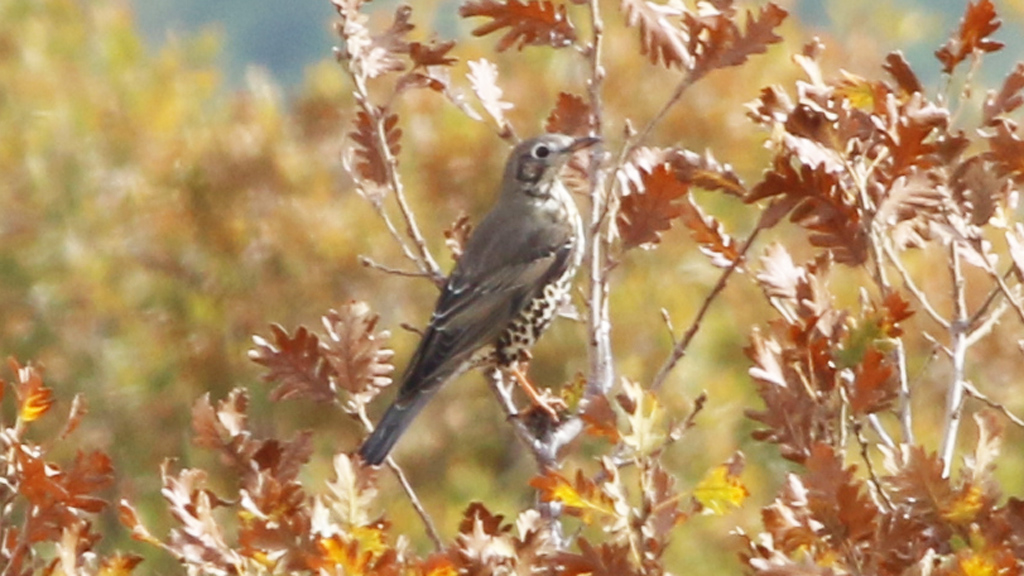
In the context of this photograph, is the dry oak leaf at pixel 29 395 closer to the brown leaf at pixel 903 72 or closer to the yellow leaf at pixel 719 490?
the yellow leaf at pixel 719 490

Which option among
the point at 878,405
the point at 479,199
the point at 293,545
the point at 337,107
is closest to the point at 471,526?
the point at 293,545

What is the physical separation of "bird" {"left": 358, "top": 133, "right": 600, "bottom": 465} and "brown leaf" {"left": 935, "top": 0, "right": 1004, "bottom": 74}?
1.78 meters

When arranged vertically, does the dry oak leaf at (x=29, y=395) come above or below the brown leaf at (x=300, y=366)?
above

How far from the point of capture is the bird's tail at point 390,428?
4117 millimetres

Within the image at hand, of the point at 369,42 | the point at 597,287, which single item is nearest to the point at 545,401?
the point at 597,287

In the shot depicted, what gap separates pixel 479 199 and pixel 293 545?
8.42 metres

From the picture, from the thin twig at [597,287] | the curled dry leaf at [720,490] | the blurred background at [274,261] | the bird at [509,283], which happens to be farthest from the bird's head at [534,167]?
the blurred background at [274,261]

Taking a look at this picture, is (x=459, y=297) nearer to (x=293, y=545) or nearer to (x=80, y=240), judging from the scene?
(x=293, y=545)

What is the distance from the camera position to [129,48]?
12469 mm

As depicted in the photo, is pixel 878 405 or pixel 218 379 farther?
pixel 218 379

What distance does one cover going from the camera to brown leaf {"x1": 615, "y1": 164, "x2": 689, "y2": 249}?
9.45 feet

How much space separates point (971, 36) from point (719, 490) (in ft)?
3.13

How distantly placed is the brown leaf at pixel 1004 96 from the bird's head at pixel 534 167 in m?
2.07

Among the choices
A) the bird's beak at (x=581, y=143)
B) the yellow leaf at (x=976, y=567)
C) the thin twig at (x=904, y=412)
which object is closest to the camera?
the yellow leaf at (x=976, y=567)
